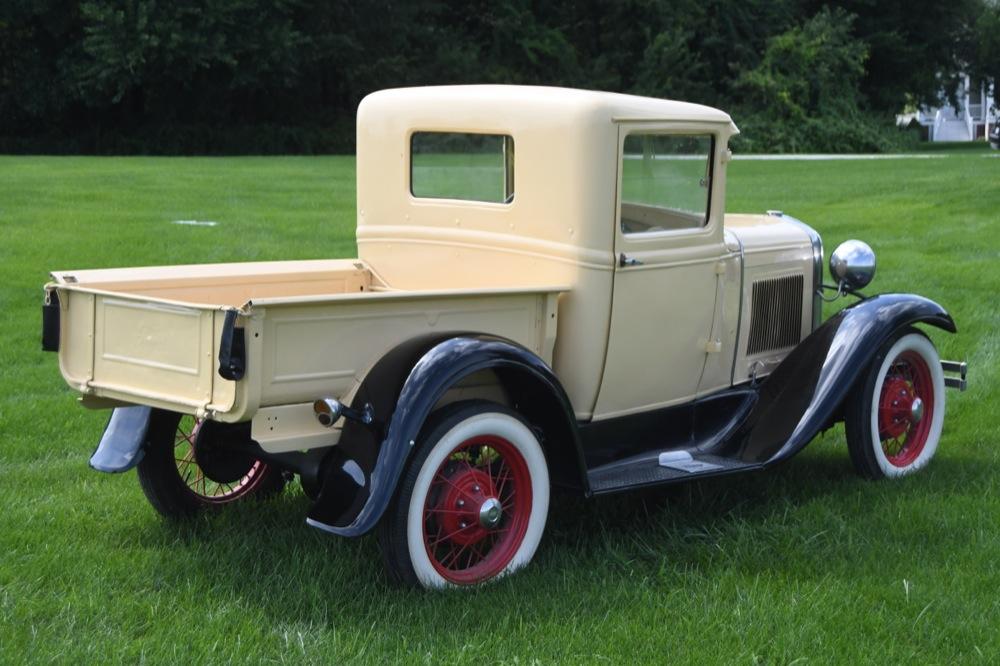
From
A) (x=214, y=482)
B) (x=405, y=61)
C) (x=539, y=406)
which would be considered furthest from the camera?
(x=405, y=61)

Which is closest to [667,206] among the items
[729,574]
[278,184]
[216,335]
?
[729,574]

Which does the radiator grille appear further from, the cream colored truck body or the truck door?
the truck door

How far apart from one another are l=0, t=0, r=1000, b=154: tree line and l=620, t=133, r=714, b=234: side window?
96.2ft

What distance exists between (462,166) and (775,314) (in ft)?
5.53

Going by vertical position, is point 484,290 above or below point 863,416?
above

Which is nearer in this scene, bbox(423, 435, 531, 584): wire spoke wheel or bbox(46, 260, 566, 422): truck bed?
bbox(46, 260, 566, 422): truck bed

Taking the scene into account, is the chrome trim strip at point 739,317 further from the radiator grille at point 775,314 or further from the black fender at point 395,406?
the black fender at point 395,406

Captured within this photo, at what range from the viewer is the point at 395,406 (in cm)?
411

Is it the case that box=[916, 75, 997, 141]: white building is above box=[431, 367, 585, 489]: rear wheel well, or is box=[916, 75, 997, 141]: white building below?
above

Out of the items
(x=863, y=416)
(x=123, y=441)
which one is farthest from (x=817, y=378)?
(x=123, y=441)

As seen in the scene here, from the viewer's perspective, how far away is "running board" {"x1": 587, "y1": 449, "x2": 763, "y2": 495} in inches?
187

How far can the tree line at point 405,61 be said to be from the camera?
33906 mm

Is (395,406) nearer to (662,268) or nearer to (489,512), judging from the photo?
(489,512)

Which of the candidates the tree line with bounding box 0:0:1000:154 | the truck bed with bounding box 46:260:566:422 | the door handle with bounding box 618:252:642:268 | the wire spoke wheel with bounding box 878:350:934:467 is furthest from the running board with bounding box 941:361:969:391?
the tree line with bounding box 0:0:1000:154
